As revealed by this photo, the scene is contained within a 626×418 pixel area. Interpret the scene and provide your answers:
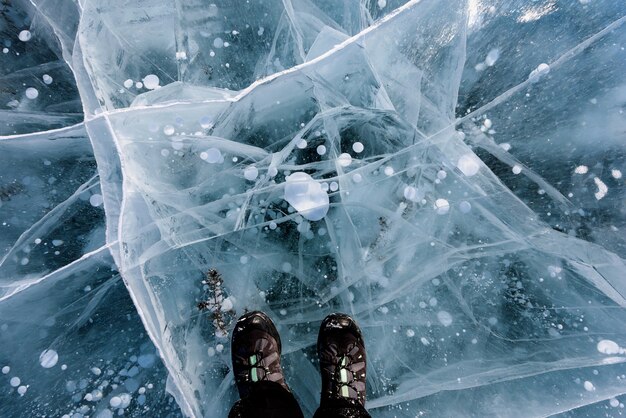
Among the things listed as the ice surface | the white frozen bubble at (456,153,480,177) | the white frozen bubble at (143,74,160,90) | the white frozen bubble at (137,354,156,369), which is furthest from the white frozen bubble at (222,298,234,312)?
the white frozen bubble at (456,153,480,177)

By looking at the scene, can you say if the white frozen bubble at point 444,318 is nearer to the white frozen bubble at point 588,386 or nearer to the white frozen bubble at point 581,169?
the white frozen bubble at point 588,386

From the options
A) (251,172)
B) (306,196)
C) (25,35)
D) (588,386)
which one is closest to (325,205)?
(306,196)

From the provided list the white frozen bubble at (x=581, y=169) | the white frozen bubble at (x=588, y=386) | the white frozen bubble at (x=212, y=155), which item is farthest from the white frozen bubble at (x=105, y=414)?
the white frozen bubble at (x=581, y=169)

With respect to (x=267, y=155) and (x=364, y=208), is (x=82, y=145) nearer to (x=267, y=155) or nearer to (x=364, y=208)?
(x=267, y=155)

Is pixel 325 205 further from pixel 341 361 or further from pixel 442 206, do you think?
pixel 341 361

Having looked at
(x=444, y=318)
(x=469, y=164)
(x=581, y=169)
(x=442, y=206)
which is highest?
(x=581, y=169)

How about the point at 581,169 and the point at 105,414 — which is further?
the point at 581,169

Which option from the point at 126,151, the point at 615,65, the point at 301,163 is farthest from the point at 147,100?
the point at 615,65

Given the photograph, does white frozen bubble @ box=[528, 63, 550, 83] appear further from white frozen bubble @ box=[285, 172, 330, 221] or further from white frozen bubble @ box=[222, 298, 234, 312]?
white frozen bubble @ box=[222, 298, 234, 312]
